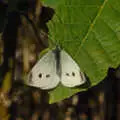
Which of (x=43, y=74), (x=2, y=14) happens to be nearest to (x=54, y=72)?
(x=43, y=74)

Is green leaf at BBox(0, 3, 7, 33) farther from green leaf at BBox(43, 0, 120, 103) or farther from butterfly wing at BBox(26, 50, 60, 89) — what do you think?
green leaf at BBox(43, 0, 120, 103)

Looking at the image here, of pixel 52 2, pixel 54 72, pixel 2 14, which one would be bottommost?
pixel 54 72

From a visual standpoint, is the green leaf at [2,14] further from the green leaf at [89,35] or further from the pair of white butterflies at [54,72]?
the green leaf at [89,35]

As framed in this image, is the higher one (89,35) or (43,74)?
(89,35)

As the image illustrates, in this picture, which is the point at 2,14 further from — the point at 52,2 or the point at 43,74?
the point at 52,2

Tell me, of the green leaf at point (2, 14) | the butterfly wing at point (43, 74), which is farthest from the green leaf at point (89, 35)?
the green leaf at point (2, 14)

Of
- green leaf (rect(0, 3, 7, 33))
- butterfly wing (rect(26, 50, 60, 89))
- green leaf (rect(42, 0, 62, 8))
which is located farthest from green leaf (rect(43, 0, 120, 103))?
green leaf (rect(0, 3, 7, 33))

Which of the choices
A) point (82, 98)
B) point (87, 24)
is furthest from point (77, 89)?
point (82, 98)
